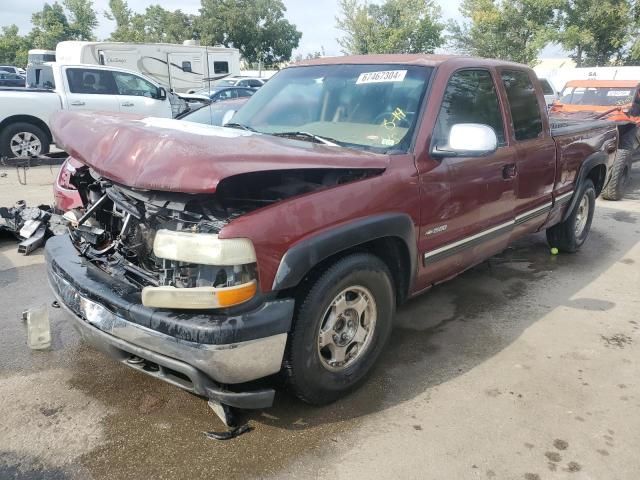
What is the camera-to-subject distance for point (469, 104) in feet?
11.6

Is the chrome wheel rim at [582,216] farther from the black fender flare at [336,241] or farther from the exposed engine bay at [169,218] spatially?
the exposed engine bay at [169,218]

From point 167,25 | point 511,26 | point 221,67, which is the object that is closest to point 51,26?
point 167,25

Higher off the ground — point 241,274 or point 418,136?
point 418,136

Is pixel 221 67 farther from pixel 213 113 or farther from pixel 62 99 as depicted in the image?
pixel 213 113

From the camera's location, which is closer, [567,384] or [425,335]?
[567,384]

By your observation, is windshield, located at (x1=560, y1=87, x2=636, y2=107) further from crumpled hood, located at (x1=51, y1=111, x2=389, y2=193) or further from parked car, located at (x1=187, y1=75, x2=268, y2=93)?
parked car, located at (x1=187, y1=75, x2=268, y2=93)

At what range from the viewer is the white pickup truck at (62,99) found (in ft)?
32.7

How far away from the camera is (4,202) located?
7383mm

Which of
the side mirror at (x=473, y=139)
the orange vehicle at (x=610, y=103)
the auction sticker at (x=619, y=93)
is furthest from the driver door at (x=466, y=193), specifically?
the auction sticker at (x=619, y=93)

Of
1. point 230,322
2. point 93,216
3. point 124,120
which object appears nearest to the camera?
point 230,322

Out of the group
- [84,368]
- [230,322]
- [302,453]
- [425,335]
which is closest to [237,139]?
[230,322]

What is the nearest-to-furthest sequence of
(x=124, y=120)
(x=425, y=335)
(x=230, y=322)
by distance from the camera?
(x=230, y=322) < (x=124, y=120) < (x=425, y=335)

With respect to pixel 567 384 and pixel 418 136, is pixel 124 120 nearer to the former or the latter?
pixel 418 136

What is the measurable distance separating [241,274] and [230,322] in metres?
0.21
